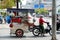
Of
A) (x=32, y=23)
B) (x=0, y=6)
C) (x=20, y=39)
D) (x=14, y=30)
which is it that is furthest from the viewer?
(x=0, y=6)

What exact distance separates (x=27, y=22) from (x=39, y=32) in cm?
118

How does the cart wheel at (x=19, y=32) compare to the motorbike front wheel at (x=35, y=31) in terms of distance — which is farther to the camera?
the motorbike front wheel at (x=35, y=31)

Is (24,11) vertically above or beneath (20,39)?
above

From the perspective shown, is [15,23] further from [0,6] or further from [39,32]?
[0,6]

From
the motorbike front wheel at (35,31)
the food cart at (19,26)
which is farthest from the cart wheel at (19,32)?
the motorbike front wheel at (35,31)

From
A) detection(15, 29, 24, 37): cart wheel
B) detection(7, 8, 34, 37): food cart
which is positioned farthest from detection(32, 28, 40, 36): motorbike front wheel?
detection(15, 29, 24, 37): cart wheel

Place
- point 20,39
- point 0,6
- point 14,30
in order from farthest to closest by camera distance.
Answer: point 0,6 → point 14,30 → point 20,39

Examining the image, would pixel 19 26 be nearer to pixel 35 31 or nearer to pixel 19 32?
pixel 19 32

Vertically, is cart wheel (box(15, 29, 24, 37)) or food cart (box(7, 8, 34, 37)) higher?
food cart (box(7, 8, 34, 37))

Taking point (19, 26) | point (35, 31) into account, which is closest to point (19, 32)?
point (19, 26)

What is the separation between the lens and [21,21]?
1980cm

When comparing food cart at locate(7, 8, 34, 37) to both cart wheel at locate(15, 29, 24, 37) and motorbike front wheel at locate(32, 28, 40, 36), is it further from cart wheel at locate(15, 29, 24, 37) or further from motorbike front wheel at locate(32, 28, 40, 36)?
motorbike front wheel at locate(32, 28, 40, 36)

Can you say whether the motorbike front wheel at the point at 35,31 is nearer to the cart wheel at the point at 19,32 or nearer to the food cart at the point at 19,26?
the food cart at the point at 19,26

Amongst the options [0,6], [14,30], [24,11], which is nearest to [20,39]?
[14,30]
